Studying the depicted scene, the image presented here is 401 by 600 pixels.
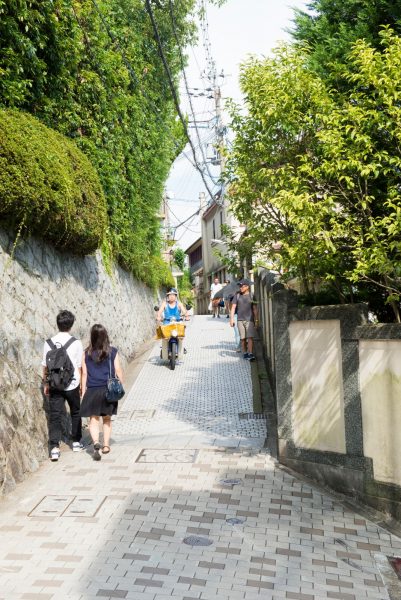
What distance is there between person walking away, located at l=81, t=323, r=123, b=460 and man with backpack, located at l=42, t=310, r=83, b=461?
133mm

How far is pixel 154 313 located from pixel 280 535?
16.6 metres

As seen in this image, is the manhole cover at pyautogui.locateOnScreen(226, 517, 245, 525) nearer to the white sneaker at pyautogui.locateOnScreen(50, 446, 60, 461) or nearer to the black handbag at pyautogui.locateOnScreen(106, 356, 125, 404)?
the black handbag at pyautogui.locateOnScreen(106, 356, 125, 404)

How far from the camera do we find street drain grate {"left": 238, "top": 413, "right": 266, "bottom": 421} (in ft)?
30.0

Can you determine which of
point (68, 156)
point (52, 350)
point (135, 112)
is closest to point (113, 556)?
point (52, 350)

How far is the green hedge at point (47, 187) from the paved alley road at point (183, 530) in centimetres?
329

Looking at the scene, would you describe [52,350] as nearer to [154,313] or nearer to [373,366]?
[373,366]

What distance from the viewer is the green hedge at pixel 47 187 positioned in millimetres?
7105

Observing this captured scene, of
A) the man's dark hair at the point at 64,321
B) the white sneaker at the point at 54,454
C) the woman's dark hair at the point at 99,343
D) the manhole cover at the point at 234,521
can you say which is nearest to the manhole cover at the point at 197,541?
the manhole cover at the point at 234,521

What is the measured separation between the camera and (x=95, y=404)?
739 centimetres

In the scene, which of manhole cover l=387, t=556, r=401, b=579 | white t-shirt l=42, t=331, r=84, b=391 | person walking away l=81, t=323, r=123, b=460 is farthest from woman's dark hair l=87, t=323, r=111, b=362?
manhole cover l=387, t=556, r=401, b=579

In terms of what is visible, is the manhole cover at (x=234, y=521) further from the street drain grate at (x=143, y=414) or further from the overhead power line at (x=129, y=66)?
the overhead power line at (x=129, y=66)

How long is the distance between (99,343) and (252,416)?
10.1 ft

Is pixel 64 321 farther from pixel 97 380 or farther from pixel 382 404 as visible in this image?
pixel 382 404

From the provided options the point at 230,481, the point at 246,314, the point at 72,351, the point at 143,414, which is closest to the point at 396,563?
the point at 230,481
